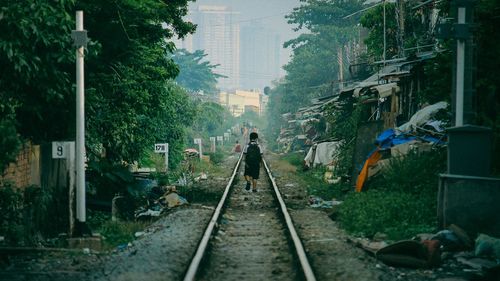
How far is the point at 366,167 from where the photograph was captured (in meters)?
18.1

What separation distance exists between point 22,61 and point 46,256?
319 cm

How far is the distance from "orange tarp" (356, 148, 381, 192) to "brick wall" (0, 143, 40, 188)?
28.2ft

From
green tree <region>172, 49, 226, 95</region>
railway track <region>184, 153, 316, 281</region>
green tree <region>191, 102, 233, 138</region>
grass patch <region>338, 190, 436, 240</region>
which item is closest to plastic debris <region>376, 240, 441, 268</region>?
railway track <region>184, 153, 316, 281</region>

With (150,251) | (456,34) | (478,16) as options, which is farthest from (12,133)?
(478,16)

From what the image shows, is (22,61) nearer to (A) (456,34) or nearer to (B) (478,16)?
(A) (456,34)

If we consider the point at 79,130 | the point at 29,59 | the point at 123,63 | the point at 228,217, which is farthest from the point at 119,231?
the point at 123,63

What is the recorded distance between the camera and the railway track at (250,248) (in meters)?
8.88

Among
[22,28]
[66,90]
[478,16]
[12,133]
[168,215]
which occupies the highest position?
[478,16]

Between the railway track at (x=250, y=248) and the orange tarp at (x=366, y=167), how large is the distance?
7.56ft

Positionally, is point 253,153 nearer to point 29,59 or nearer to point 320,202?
point 320,202

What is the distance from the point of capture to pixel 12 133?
9500mm

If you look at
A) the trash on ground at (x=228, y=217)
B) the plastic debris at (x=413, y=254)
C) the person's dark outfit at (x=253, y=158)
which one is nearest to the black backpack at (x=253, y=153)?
the person's dark outfit at (x=253, y=158)

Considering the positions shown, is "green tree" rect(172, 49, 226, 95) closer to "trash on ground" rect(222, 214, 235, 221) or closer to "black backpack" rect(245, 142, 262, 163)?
"black backpack" rect(245, 142, 262, 163)

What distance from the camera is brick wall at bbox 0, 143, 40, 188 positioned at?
493 inches
